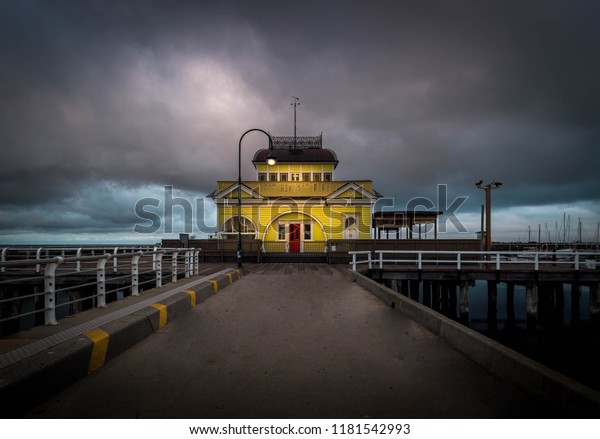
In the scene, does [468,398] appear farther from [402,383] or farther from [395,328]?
[395,328]

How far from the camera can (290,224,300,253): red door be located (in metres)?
24.8

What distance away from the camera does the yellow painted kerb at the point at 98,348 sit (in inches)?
136

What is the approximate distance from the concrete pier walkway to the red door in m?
19.2

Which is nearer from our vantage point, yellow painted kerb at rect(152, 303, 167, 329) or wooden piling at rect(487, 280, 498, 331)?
yellow painted kerb at rect(152, 303, 167, 329)

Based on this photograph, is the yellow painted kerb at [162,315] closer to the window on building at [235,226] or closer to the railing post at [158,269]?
the railing post at [158,269]

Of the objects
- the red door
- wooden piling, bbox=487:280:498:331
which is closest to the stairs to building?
the red door

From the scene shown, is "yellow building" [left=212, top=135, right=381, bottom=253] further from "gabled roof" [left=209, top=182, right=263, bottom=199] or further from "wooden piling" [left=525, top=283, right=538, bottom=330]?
"wooden piling" [left=525, top=283, right=538, bottom=330]

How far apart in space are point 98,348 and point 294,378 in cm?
240

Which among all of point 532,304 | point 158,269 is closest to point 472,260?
point 532,304

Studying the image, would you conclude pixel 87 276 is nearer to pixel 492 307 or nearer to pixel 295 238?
pixel 295 238

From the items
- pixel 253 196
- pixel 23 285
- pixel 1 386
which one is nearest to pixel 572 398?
pixel 1 386

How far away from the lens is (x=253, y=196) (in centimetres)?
2475

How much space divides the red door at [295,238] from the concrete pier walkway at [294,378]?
19.2 m

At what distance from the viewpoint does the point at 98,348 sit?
11.8 ft
